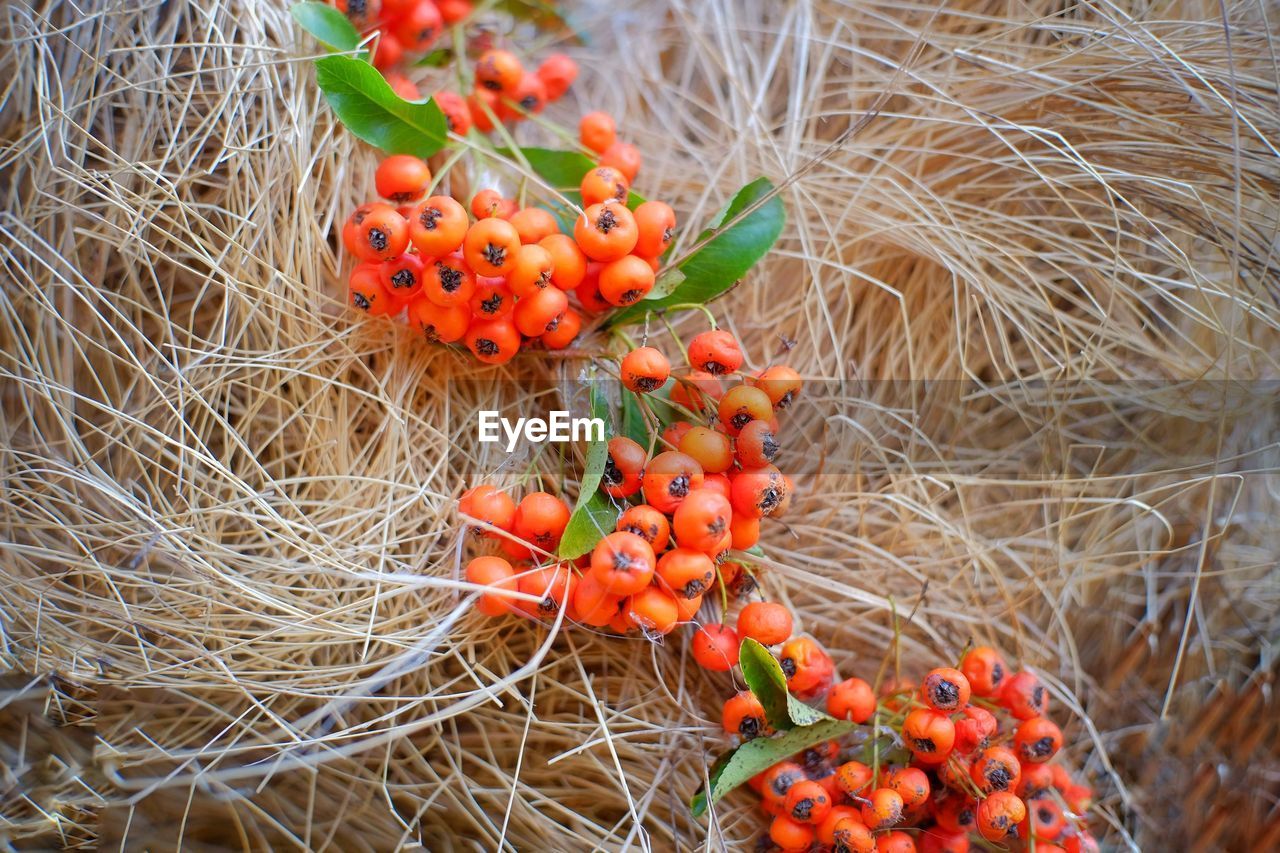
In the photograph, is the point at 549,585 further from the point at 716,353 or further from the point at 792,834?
the point at 792,834

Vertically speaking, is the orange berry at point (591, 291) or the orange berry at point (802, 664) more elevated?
the orange berry at point (591, 291)

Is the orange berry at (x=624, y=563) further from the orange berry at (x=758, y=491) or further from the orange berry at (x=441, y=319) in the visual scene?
the orange berry at (x=441, y=319)

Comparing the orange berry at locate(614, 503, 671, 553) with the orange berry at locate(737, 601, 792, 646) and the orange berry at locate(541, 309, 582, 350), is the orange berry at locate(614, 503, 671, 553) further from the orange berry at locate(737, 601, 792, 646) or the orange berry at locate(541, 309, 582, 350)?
the orange berry at locate(541, 309, 582, 350)

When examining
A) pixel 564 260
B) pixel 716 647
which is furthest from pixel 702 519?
pixel 564 260

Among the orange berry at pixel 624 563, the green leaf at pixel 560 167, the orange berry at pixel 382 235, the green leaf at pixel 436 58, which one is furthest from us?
the green leaf at pixel 436 58

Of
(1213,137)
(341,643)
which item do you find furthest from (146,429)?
(1213,137)

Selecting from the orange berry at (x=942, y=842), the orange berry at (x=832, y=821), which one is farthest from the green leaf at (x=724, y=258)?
the orange berry at (x=942, y=842)

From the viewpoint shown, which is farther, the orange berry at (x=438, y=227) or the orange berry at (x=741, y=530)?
the orange berry at (x=741, y=530)
